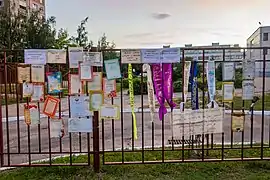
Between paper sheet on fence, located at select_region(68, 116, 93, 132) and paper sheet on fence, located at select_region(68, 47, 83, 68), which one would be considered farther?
paper sheet on fence, located at select_region(68, 116, 93, 132)

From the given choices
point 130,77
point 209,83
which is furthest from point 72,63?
point 209,83

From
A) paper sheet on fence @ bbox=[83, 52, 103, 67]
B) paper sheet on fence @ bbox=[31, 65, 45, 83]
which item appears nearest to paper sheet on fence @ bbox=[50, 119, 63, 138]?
paper sheet on fence @ bbox=[31, 65, 45, 83]

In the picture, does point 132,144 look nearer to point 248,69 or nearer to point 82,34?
point 248,69

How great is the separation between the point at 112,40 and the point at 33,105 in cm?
2723

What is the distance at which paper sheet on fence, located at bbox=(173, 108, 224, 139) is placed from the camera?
14.3 feet

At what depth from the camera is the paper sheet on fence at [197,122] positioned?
4.37 meters

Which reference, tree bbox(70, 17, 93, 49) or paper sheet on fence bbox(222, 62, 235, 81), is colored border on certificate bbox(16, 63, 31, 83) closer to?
paper sheet on fence bbox(222, 62, 235, 81)

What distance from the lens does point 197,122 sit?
442 centimetres

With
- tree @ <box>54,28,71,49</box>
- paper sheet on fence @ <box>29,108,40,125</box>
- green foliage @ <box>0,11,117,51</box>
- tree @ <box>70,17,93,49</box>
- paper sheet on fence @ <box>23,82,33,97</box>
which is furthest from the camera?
tree @ <box>70,17,93,49</box>

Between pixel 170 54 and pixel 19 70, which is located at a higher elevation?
pixel 170 54

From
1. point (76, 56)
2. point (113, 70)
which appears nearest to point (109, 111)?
point (113, 70)

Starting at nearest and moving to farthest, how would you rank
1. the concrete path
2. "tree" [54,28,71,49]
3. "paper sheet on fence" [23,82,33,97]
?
"paper sheet on fence" [23,82,33,97]
the concrete path
"tree" [54,28,71,49]

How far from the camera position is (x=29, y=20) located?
24141 mm

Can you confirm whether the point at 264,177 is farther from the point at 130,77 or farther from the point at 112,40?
the point at 112,40
